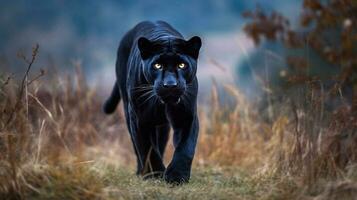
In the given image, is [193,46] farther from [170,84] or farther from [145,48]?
[170,84]

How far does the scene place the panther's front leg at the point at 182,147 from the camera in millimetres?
6273

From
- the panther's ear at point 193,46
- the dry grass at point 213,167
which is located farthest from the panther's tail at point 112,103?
the panther's ear at point 193,46

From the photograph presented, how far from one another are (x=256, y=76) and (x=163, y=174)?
104 inches

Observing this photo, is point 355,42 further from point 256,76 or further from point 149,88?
point 149,88

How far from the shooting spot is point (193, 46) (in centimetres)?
629

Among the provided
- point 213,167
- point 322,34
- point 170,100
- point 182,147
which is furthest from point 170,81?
point 322,34

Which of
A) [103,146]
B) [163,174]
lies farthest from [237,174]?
[103,146]

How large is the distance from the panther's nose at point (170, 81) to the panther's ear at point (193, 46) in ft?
1.24

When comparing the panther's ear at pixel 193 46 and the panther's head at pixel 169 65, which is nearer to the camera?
the panther's head at pixel 169 65

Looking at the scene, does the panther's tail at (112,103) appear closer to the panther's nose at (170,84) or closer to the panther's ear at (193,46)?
the panther's ear at (193,46)

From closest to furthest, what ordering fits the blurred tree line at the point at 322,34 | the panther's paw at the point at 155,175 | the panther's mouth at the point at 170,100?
the panther's mouth at the point at 170,100 → the panther's paw at the point at 155,175 → the blurred tree line at the point at 322,34

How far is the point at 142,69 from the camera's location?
6.45 m

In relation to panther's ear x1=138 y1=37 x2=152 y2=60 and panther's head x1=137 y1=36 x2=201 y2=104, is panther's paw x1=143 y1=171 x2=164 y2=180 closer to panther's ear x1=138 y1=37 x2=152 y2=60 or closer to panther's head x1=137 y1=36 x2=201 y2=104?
panther's head x1=137 y1=36 x2=201 y2=104

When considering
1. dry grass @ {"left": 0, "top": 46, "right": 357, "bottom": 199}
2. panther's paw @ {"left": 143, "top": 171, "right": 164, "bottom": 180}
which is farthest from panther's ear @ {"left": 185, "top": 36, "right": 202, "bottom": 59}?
panther's paw @ {"left": 143, "top": 171, "right": 164, "bottom": 180}
